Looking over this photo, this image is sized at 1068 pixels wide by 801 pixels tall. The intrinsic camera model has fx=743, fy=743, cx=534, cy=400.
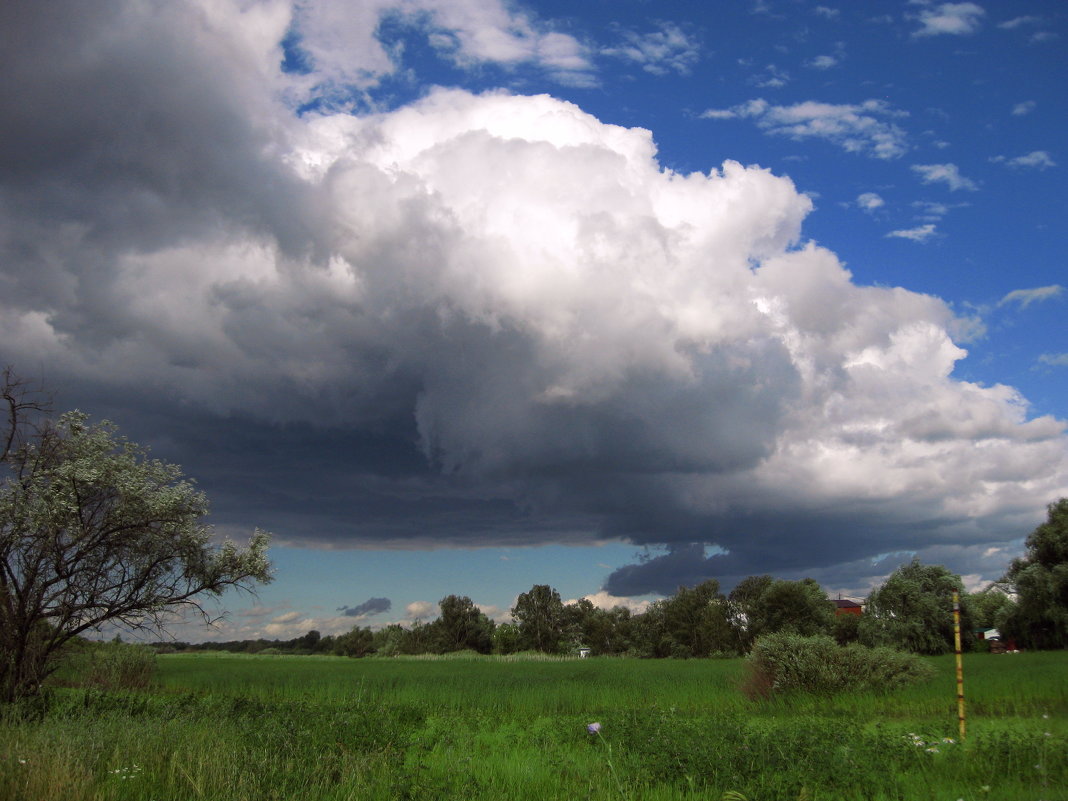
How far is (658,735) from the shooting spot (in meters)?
14.8

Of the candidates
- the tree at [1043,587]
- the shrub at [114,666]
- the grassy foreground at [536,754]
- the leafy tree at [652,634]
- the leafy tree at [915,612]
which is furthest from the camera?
the leafy tree at [652,634]

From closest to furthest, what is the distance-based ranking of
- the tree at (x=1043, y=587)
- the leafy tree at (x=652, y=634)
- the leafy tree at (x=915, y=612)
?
the tree at (x=1043, y=587) < the leafy tree at (x=915, y=612) < the leafy tree at (x=652, y=634)

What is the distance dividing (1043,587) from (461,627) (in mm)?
82152

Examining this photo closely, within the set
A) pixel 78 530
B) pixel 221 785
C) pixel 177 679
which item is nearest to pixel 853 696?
pixel 221 785

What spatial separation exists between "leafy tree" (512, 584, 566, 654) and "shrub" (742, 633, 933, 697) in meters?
92.3

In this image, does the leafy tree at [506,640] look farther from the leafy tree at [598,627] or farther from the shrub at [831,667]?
the shrub at [831,667]

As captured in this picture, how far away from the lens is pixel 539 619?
11569 centimetres

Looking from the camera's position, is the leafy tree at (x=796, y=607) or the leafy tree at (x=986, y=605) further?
the leafy tree at (x=796, y=607)

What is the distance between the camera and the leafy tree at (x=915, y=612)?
5400cm

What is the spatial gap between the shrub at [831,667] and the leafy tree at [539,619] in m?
92.3

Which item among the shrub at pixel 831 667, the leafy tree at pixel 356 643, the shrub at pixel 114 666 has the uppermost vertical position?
the shrub at pixel 831 667

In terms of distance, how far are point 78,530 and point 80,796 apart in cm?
1252

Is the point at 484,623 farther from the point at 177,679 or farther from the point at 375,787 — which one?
the point at 375,787

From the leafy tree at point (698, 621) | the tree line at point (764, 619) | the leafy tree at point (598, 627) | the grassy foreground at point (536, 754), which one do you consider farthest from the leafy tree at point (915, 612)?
the leafy tree at point (598, 627)
